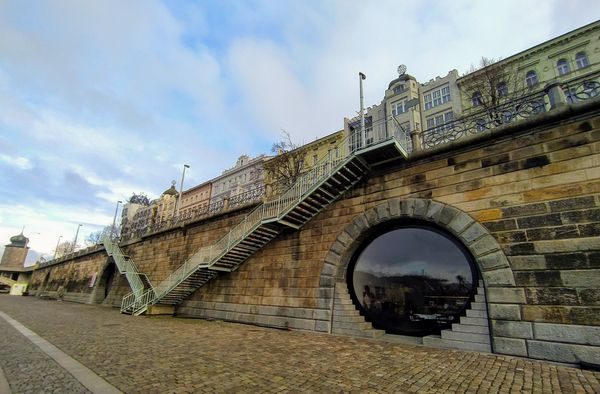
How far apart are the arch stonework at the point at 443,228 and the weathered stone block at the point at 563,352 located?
21.2 inches

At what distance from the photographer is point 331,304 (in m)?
10.5

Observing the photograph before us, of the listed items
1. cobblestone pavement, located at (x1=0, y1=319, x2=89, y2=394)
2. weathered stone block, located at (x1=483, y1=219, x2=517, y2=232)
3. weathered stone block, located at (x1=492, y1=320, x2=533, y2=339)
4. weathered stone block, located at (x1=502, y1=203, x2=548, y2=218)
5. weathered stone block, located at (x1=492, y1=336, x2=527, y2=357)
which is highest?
weathered stone block, located at (x1=502, y1=203, x2=548, y2=218)

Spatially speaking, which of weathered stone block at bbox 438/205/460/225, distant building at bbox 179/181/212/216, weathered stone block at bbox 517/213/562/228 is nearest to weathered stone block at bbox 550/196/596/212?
weathered stone block at bbox 517/213/562/228

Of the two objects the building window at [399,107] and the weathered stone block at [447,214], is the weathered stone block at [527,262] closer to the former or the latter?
the weathered stone block at [447,214]

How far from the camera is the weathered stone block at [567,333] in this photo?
609 centimetres

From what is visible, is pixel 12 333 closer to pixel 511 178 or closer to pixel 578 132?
pixel 511 178

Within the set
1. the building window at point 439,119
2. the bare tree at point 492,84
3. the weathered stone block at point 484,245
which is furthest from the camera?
the building window at point 439,119

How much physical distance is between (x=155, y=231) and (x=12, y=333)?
1351 centimetres

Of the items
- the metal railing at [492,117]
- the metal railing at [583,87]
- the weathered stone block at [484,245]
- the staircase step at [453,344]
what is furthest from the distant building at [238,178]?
the metal railing at [583,87]

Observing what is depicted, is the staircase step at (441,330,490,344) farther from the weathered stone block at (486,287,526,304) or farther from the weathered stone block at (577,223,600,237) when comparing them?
the weathered stone block at (577,223,600,237)

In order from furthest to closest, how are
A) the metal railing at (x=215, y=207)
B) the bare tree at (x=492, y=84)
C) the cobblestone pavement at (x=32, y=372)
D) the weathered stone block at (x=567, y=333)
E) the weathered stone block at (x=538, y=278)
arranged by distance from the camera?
1. the bare tree at (x=492, y=84)
2. the metal railing at (x=215, y=207)
3. the weathered stone block at (x=538, y=278)
4. the weathered stone block at (x=567, y=333)
5. the cobblestone pavement at (x=32, y=372)

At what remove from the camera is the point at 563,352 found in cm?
627

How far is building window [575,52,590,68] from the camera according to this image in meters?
25.6

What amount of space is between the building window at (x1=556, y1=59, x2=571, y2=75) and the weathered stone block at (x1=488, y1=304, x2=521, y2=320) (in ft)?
99.7
